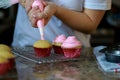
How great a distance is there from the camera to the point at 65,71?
3.09 ft

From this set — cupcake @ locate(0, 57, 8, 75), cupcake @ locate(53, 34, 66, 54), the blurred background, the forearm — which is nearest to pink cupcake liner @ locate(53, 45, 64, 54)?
cupcake @ locate(53, 34, 66, 54)

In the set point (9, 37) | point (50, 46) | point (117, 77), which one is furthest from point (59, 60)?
point (9, 37)

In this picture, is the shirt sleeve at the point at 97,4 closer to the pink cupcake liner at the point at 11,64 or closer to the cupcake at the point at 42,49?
the cupcake at the point at 42,49

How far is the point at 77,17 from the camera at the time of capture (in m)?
1.21

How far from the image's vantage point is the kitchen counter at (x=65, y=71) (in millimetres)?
887

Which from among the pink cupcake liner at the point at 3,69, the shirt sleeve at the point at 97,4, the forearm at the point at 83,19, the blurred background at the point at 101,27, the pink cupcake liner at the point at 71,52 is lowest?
the blurred background at the point at 101,27

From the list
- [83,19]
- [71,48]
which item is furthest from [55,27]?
[71,48]

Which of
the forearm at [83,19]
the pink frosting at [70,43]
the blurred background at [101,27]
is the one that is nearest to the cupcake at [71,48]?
the pink frosting at [70,43]

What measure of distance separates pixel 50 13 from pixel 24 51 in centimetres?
16

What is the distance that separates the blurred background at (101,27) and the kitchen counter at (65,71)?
1.52m

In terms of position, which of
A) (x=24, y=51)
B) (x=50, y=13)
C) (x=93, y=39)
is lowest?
(x=93, y=39)

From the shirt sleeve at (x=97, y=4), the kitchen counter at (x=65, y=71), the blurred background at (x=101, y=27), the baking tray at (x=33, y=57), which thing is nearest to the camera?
the kitchen counter at (x=65, y=71)

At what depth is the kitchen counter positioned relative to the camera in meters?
0.89

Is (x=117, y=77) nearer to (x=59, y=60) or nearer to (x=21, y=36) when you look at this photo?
(x=59, y=60)
